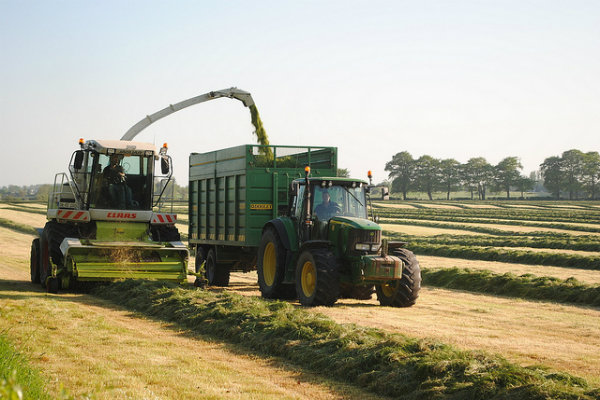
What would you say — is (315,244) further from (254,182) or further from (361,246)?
(254,182)

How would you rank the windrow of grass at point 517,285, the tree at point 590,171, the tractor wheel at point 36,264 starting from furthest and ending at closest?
1. the tree at point 590,171
2. the tractor wheel at point 36,264
3. the windrow of grass at point 517,285

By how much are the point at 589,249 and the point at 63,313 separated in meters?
23.8

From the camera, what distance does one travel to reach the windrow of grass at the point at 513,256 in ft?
77.2

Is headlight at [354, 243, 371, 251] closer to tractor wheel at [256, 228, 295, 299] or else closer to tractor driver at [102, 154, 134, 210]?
tractor wheel at [256, 228, 295, 299]

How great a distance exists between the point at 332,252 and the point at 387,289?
4.43ft

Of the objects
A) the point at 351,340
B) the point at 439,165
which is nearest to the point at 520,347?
the point at 351,340

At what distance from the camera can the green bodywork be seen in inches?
581

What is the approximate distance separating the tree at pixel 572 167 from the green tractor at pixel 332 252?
116244mm

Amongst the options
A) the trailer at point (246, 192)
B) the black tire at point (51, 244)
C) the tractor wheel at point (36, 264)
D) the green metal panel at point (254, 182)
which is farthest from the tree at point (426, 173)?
the black tire at point (51, 244)

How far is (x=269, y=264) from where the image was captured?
49.2 ft

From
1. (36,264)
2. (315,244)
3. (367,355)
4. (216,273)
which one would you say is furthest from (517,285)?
(36,264)

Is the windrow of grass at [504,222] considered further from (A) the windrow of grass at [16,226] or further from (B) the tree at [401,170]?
(B) the tree at [401,170]

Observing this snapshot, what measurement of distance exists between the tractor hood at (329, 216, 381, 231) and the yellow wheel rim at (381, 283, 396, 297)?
118 cm

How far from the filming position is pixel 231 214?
16.8m
